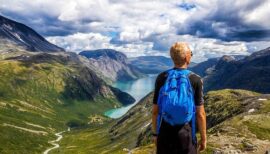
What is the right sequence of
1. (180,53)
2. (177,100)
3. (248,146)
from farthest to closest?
(248,146)
(180,53)
(177,100)

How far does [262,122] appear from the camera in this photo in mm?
108562

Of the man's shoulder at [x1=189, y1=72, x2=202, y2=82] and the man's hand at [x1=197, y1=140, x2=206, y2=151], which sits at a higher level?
the man's shoulder at [x1=189, y1=72, x2=202, y2=82]

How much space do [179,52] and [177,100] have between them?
1972 millimetres

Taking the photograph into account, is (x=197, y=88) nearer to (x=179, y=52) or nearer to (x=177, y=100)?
(x=177, y=100)

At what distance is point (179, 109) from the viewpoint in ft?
51.9

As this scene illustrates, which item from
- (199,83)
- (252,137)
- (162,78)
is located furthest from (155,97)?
(252,137)

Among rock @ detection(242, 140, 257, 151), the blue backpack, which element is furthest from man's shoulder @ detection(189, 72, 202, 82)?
rock @ detection(242, 140, 257, 151)

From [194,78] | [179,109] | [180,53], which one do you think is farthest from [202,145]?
[180,53]

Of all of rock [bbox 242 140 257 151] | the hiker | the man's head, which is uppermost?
the man's head

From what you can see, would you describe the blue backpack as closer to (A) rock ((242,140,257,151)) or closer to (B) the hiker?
(B) the hiker

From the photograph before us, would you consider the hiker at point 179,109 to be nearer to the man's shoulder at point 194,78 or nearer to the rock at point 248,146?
the man's shoulder at point 194,78

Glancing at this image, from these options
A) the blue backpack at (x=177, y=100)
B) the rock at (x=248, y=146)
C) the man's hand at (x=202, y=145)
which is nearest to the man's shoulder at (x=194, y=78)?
the blue backpack at (x=177, y=100)

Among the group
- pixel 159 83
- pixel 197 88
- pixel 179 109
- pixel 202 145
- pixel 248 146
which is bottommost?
pixel 248 146

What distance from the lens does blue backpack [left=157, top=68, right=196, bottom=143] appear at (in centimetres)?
1580
